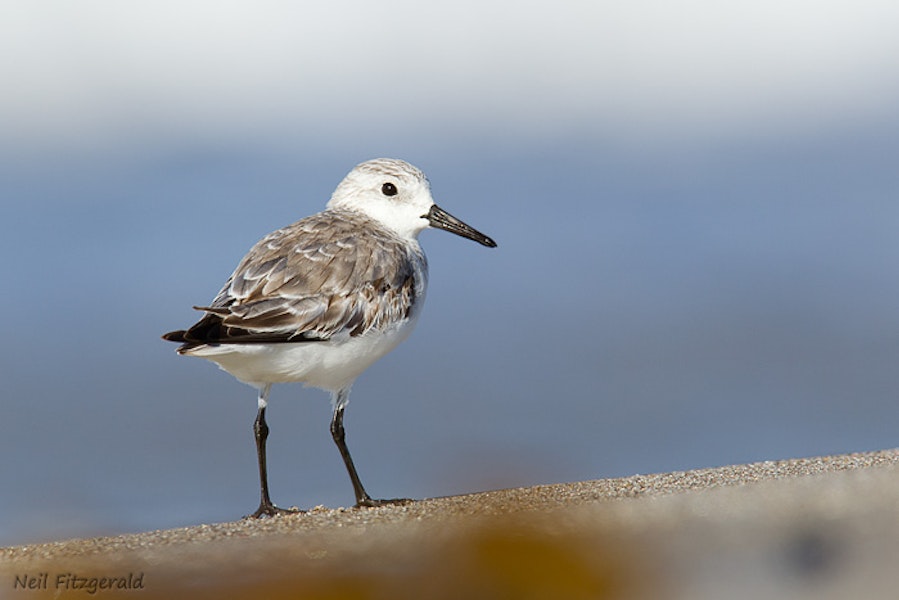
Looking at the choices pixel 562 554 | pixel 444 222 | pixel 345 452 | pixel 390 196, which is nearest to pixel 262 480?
pixel 345 452

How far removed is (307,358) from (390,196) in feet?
5.55

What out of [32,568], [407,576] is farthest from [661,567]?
[32,568]

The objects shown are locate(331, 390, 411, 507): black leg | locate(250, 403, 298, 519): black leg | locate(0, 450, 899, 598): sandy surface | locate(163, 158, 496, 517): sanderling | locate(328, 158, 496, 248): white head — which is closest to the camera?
locate(0, 450, 899, 598): sandy surface

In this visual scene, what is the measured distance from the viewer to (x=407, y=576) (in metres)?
3.65

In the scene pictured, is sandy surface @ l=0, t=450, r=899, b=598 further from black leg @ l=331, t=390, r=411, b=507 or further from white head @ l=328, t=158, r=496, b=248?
white head @ l=328, t=158, r=496, b=248

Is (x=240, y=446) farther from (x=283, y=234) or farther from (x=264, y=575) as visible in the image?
(x=264, y=575)

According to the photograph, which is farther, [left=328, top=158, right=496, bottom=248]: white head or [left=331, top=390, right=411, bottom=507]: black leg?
[left=328, top=158, right=496, bottom=248]: white head

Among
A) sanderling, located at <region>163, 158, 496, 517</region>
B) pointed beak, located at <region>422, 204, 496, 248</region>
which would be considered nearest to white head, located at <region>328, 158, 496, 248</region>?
pointed beak, located at <region>422, 204, 496, 248</region>

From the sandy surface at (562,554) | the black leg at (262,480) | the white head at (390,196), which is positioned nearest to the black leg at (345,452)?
the black leg at (262,480)

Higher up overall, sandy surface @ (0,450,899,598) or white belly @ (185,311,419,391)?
white belly @ (185,311,419,391)

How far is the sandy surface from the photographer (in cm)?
355

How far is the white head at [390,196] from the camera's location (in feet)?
25.4

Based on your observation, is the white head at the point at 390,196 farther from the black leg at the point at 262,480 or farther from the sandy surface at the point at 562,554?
the sandy surface at the point at 562,554

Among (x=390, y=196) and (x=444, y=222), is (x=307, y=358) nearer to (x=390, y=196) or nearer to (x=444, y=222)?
(x=390, y=196)
